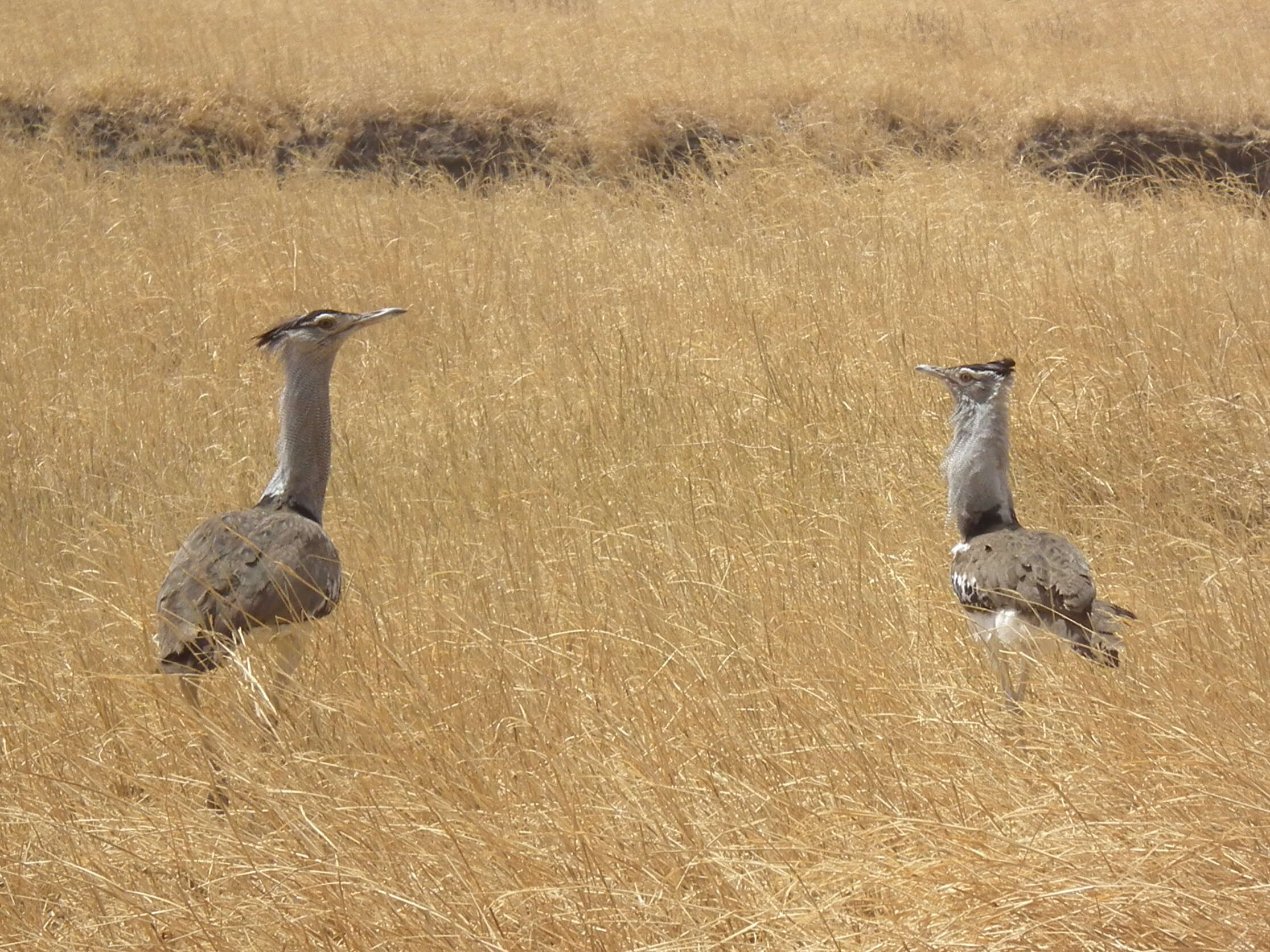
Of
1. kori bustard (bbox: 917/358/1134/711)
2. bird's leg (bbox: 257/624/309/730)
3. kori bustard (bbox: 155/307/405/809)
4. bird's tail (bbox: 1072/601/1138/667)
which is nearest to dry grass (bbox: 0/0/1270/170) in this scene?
kori bustard (bbox: 917/358/1134/711)

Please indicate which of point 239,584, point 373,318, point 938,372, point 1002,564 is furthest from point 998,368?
point 239,584

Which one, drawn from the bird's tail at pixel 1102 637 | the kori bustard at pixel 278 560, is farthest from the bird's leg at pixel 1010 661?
the kori bustard at pixel 278 560

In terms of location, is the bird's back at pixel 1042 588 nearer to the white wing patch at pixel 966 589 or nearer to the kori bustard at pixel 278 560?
the white wing patch at pixel 966 589

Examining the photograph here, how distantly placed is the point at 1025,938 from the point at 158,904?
137 cm

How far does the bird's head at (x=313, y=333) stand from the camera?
3.43m

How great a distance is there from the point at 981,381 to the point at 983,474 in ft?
0.80

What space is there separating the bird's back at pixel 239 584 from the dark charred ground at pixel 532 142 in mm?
6563

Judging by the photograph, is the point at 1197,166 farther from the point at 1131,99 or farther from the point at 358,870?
the point at 358,870

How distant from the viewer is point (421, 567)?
12.0 feet

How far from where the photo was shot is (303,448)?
339cm

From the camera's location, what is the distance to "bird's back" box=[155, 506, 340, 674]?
2.80m

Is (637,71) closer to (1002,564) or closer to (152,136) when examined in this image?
(152,136)

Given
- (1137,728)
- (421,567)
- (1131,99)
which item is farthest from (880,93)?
(1137,728)

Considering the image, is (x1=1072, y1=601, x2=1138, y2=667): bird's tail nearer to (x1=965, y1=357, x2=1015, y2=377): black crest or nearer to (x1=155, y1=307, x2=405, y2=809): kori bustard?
(x1=965, y1=357, x2=1015, y2=377): black crest
